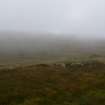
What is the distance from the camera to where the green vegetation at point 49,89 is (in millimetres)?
33156

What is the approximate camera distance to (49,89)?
39.2 metres

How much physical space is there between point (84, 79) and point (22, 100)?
15227 mm

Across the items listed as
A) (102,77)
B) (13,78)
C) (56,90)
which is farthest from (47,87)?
(102,77)

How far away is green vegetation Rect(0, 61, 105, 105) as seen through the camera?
33.2 m

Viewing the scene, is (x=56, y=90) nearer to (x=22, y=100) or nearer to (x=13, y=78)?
(x=22, y=100)

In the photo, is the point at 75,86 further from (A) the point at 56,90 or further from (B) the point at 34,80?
(B) the point at 34,80

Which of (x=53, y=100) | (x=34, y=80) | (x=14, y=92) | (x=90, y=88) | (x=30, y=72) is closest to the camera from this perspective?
(x=53, y=100)

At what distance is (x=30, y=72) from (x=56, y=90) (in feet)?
50.5

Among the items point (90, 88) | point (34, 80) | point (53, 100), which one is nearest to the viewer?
point (53, 100)

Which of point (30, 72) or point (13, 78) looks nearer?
point (13, 78)

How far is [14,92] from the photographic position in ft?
123

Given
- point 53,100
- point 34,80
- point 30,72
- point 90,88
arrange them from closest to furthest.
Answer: point 53,100 < point 90,88 < point 34,80 < point 30,72

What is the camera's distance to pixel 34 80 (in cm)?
4584

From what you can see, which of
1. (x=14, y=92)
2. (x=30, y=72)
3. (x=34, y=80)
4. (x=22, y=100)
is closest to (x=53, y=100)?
(x=22, y=100)
